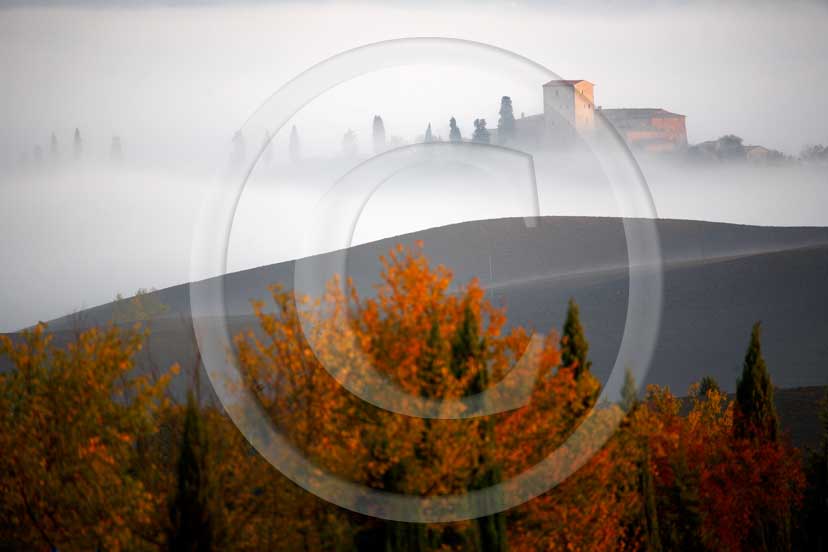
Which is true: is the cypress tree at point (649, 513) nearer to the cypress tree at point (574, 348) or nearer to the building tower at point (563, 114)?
the cypress tree at point (574, 348)

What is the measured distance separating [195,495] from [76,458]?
5282mm

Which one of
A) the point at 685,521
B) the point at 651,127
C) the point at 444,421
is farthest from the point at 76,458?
the point at 651,127

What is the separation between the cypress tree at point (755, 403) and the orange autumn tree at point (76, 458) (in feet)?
61.2

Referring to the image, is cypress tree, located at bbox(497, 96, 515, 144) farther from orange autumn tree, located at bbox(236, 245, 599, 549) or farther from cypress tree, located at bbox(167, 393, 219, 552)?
cypress tree, located at bbox(167, 393, 219, 552)

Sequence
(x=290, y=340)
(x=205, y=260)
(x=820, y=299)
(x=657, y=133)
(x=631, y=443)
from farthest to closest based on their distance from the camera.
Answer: (x=657, y=133)
(x=820, y=299)
(x=631, y=443)
(x=290, y=340)
(x=205, y=260)

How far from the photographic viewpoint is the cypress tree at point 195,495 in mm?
18812

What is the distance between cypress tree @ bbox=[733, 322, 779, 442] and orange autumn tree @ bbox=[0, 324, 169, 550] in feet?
61.2

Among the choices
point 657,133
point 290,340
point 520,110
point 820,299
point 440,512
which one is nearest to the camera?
point 520,110

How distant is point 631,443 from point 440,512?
7538 mm

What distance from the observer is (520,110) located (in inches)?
776

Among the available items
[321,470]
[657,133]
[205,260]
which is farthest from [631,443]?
[657,133]

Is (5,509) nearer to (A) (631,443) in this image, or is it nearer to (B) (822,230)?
(A) (631,443)

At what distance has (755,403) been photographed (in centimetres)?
3089

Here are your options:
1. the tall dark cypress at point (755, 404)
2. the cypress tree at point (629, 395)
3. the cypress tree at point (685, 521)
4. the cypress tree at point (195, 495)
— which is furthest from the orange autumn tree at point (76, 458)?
the tall dark cypress at point (755, 404)
